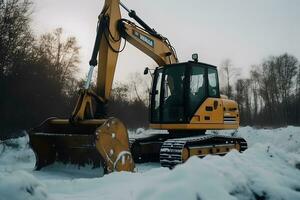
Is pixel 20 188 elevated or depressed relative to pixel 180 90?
depressed

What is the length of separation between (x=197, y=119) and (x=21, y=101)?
1751 cm

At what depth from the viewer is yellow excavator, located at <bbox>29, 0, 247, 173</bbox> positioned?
7.82 metres

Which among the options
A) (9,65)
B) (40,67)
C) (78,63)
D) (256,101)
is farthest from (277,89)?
(9,65)

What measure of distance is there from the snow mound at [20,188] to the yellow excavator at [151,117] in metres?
3.69

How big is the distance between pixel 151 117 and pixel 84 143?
3.23 m

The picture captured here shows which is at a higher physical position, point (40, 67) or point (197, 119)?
point (40, 67)

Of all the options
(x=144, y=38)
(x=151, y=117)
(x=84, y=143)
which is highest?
(x=144, y=38)

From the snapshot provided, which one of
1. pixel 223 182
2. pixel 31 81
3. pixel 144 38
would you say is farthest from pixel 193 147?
pixel 31 81

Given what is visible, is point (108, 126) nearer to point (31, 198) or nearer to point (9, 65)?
point (31, 198)

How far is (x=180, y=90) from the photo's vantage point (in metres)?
10.2

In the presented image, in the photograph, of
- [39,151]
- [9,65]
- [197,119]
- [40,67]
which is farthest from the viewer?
[40,67]

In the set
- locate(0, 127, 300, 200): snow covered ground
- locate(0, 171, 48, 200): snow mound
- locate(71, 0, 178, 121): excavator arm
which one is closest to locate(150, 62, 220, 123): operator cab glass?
locate(71, 0, 178, 121): excavator arm

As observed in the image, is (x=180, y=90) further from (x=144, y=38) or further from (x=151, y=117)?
(x=144, y=38)

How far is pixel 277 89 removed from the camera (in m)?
57.9
